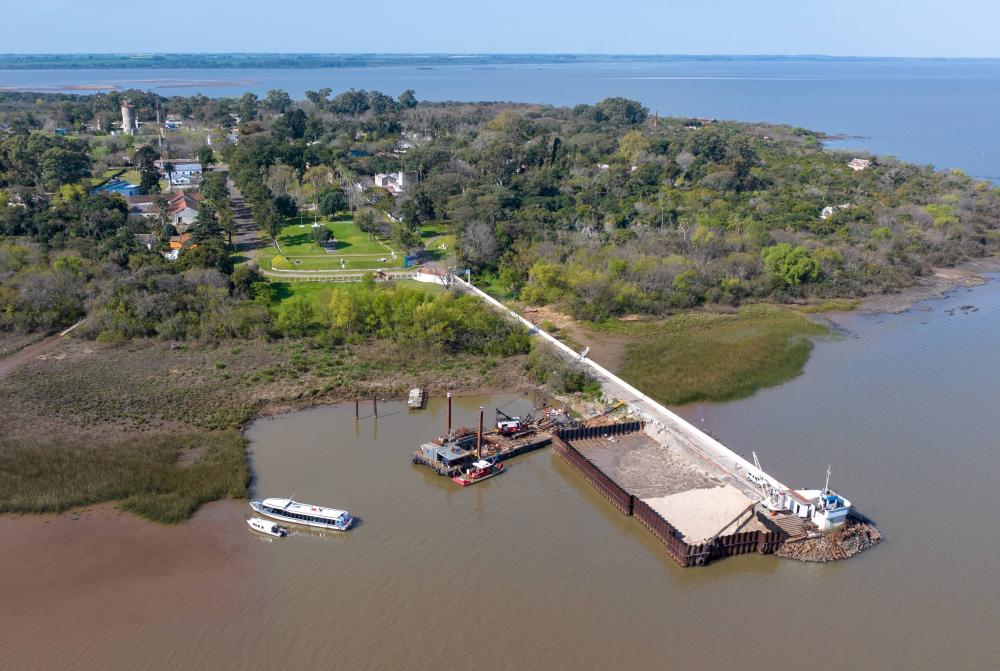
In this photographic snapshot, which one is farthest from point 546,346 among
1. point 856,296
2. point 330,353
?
point 856,296

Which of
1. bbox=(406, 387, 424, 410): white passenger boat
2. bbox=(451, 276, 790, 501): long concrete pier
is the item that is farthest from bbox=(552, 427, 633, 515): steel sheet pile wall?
bbox=(406, 387, 424, 410): white passenger boat

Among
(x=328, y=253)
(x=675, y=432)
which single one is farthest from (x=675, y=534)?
(x=328, y=253)

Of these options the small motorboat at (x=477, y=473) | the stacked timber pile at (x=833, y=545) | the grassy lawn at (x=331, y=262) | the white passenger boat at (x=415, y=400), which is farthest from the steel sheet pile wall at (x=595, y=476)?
the grassy lawn at (x=331, y=262)

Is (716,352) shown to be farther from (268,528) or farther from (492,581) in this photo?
(268,528)

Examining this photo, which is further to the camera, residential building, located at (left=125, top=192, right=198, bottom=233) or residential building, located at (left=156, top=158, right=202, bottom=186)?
residential building, located at (left=156, top=158, right=202, bottom=186)

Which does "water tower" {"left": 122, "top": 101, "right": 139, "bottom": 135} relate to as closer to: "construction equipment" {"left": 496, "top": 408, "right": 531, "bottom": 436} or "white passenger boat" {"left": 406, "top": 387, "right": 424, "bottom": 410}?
"white passenger boat" {"left": 406, "top": 387, "right": 424, "bottom": 410}

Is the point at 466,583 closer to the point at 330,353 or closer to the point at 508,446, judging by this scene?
the point at 508,446
